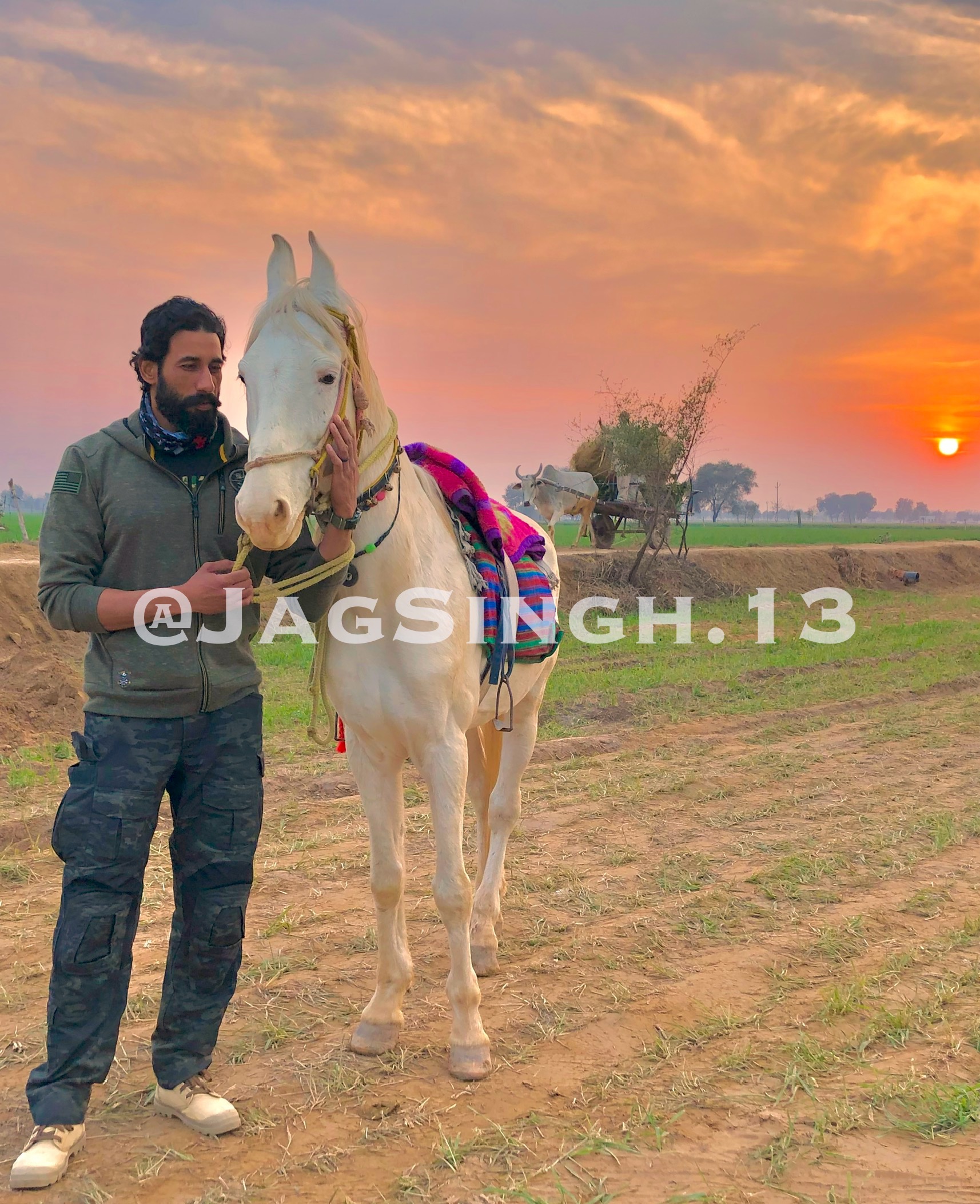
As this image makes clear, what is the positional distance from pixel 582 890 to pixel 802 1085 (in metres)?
1.92

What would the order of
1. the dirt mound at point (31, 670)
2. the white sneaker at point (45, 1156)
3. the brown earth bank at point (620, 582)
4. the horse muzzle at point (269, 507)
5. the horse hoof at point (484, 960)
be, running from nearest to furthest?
the horse muzzle at point (269, 507) < the white sneaker at point (45, 1156) < the horse hoof at point (484, 960) < the dirt mound at point (31, 670) < the brown earth bank at point (620, 582)

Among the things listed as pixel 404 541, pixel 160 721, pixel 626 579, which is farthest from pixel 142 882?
pixel 626 579

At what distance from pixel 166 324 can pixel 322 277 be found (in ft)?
1.59

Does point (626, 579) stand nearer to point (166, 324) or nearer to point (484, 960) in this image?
point (484, 960)

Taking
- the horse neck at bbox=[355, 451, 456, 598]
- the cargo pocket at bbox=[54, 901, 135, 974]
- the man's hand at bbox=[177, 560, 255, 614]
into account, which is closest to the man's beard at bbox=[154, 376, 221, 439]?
the man's hand at bbox=[177, 560, 255, 614]

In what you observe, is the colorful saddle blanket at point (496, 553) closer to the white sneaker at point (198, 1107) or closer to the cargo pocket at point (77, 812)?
the cargo pocket at point (77, 812)

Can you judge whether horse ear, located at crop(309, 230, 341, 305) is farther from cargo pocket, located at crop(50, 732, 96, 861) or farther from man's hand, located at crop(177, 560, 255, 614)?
cargo pocket, located at crop(50, 732, 96, 861)

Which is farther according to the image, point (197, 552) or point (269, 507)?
point (197, 552)

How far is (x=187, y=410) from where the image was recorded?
2807mm

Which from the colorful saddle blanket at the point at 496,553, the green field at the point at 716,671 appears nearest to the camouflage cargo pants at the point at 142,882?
the colorful saddle blanket at the point at 496,553

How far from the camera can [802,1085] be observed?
10.0 feet

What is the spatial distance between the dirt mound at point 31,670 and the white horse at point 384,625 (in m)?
5.67

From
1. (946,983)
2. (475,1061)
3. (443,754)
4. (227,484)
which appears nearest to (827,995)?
(946,983)

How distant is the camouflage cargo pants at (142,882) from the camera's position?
2.72 meters
